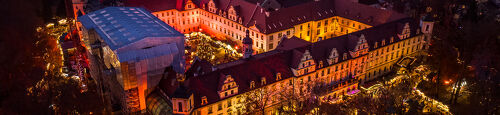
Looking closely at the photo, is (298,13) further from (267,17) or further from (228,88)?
(228,88)

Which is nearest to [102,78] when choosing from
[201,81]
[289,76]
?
[201,81]

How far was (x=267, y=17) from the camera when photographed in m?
94.6

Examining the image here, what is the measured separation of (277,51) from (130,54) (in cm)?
2674

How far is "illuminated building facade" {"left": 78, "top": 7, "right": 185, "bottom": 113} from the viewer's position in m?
65.4

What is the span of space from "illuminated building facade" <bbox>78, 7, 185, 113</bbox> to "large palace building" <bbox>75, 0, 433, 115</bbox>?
53 centimetres

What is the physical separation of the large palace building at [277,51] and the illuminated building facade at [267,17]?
247 mm

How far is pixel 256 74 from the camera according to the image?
6738 centimetres

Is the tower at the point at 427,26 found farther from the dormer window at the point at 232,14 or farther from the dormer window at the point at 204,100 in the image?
the dormer window at the point at 204,100

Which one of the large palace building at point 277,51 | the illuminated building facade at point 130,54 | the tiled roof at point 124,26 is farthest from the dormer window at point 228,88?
the tiled roof at point 124,26

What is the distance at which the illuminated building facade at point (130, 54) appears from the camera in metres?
65.4

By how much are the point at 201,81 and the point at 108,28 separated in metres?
25.3

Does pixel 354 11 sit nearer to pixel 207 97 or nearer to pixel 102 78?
pixel 207 97

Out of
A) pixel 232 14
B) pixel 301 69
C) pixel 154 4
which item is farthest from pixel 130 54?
pixel 154 4

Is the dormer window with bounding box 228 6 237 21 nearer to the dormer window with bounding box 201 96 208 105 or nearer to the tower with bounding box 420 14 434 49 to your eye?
the tower with bounding box 420 14 434 49
